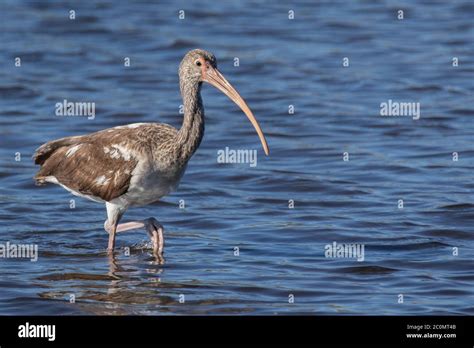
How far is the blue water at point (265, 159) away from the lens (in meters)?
12.2

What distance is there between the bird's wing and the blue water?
775mm

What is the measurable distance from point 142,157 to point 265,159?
5.22m

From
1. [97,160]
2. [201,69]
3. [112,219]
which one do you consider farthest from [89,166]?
[201,69]

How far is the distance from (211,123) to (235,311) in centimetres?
855

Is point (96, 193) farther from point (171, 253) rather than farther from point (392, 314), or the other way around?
point (392, 314)

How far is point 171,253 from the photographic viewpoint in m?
13.5

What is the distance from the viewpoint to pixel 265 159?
1759cm

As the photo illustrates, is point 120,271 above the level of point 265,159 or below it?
below

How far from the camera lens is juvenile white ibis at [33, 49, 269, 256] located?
41.3ft

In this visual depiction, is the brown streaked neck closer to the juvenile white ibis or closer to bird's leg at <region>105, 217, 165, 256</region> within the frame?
the juvenile white ibis

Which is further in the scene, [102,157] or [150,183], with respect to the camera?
[102,157]

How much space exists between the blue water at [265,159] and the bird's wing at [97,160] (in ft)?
2.54

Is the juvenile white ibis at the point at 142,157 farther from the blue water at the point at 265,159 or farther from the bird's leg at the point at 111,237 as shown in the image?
the blue water at the point at 265,159

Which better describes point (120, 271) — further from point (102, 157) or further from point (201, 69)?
point (201, 69)
